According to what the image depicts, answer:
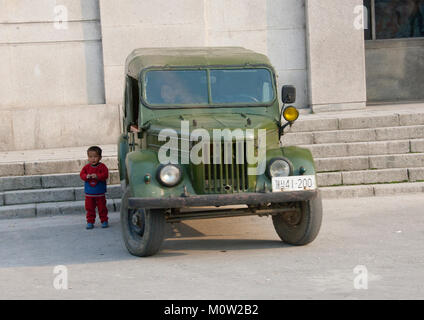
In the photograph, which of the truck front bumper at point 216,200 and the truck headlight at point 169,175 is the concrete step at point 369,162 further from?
the truck headlight at point 169,175

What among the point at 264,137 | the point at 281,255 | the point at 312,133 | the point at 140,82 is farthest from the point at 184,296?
the point at 312,133

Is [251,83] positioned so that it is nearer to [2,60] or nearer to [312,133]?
[312,133]

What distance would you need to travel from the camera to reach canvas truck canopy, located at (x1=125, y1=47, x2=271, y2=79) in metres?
8.76

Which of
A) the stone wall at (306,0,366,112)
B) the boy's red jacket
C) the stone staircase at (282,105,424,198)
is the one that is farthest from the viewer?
the stone wall at (306,0,366,112)

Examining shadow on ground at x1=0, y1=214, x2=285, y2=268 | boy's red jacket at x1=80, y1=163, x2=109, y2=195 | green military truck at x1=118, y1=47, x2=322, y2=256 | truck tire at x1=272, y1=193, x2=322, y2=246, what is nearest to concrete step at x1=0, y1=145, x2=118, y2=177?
shadow on ground at x1=0, y1=214, x2=285, y2=268

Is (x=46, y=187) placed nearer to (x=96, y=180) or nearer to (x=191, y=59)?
(x=96, y=180)

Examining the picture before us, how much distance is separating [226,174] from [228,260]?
835 mm

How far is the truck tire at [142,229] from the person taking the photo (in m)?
7.46

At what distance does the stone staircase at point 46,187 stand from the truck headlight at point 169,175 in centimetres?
360

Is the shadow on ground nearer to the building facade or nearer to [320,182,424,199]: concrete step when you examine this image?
[320,182,424,199]: concrete step

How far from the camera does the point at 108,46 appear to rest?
14438 millimetres

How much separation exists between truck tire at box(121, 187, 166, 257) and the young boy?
5.78ft

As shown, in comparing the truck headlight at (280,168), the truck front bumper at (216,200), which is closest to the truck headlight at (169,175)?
the truck front bumper at (216,200)

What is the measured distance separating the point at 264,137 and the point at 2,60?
27.2ft
